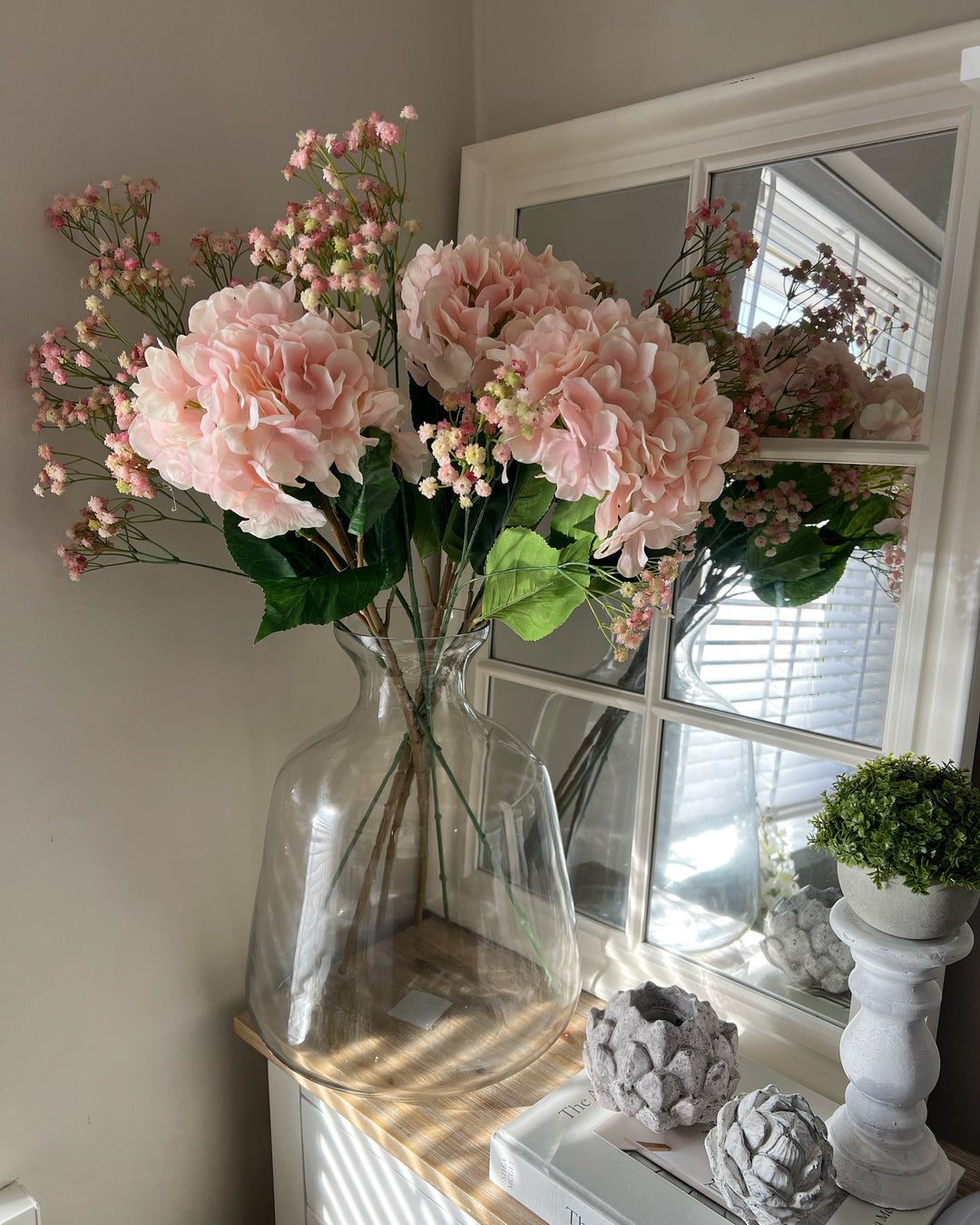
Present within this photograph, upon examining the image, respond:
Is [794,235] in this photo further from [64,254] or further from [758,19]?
[64,254]

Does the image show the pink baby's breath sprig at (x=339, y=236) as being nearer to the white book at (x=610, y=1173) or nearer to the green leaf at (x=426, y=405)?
the green leaf at (x=426, y=405)

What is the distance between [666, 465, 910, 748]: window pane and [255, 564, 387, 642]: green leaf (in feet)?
1.39

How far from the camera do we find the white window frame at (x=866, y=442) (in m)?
0.82

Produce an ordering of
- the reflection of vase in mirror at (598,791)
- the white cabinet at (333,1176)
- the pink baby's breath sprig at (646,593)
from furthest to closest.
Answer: the reflection of vase in mirror at (598,791) → the white cabinet at (333,1176) → the pink baby's breath sprig at (646,593)

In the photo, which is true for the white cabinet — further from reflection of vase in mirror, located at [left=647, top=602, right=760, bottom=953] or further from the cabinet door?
reflection of vase in mirror, located at [left=647, top=602, right=760, bottom=953]

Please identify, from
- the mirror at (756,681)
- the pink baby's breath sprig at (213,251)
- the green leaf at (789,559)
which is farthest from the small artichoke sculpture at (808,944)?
the pink baby's breath sprig at (213,251)

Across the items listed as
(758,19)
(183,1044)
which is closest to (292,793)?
(183,1044)

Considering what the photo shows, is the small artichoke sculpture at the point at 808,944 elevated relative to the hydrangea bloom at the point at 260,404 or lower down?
lower down

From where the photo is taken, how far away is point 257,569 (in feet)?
2.62

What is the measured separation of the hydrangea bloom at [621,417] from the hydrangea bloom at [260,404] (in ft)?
0.38

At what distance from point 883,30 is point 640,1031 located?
95cm

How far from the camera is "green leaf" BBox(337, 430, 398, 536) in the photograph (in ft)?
2.35

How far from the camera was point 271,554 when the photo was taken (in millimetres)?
Answer: 799

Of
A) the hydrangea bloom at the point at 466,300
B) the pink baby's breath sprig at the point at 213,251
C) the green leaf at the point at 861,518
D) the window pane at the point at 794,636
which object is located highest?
the pink baby's breath sprig at the point at 213,251
